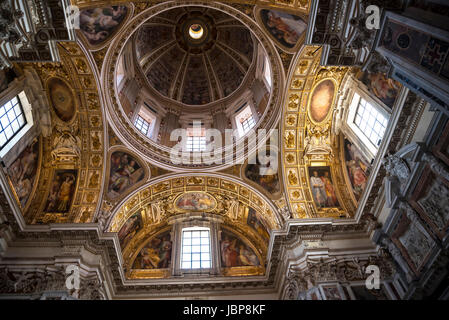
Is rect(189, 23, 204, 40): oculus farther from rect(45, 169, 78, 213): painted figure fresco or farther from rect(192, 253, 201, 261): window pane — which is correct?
rect(192, 253, 201, 261): window pane

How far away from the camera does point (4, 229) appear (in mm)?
12727

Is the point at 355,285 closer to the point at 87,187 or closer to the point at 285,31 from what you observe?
the point at 285,31

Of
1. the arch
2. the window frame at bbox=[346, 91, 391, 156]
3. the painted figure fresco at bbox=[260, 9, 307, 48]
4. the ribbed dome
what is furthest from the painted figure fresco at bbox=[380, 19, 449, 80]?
the ribbed dome

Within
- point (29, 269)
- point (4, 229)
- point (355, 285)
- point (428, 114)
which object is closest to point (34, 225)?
point (4, 229)

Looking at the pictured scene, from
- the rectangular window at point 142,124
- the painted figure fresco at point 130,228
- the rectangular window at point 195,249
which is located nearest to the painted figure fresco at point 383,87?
the rectangular window at point 195,249

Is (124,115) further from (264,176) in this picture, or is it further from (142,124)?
(264,176)

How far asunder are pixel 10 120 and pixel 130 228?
7459 mm

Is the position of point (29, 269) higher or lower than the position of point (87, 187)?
lower

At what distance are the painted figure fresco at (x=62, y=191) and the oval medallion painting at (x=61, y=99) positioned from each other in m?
2.61

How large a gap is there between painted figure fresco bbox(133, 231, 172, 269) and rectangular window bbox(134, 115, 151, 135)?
5.99 m

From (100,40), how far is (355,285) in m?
14.3

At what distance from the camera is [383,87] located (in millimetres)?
12430

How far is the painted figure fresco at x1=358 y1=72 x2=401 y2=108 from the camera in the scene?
11805 millimetres
